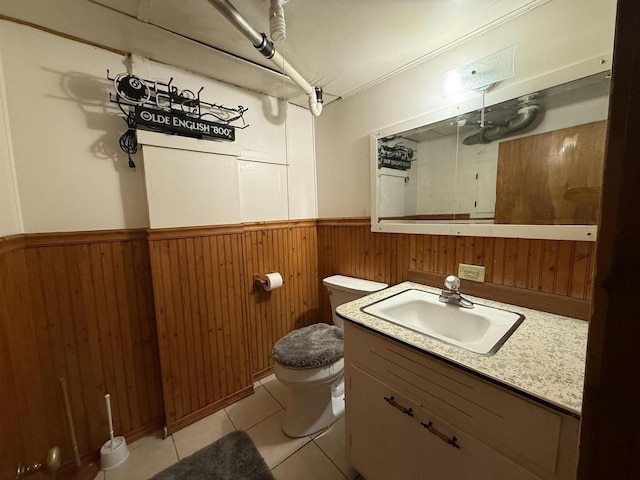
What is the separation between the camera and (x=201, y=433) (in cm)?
147

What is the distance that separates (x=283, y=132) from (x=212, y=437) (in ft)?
6.91

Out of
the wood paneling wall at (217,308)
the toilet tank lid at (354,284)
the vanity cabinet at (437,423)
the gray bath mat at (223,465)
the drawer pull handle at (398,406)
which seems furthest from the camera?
the toilet tank lid at (354,284)

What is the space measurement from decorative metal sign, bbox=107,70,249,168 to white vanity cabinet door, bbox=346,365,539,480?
1.54 metres

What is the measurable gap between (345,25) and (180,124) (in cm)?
100

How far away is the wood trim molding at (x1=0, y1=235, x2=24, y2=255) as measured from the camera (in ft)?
3.09

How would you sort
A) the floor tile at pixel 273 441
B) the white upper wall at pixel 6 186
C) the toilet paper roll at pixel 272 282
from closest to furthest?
the white upper wall at pixel 6 186 < the floor tile at pixel 273 441 < the toilet paper roll at pixel 272 282

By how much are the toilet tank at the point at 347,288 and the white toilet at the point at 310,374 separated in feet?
0.05

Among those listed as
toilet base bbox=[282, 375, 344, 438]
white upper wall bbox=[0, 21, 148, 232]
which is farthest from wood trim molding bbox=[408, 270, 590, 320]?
white upper wall bbox=[0, 21, 148, 232]

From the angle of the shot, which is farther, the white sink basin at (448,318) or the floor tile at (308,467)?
the floor tile at (308,467)

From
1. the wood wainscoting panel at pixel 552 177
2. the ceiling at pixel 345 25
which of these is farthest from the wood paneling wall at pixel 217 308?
the wood wainscoting panel at pixel 552 177

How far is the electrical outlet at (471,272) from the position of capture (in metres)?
1.28

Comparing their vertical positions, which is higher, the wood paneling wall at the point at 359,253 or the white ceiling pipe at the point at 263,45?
the white ceiling pipe at the point at 263,45

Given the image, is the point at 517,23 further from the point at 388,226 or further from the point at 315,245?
the point at 315,245

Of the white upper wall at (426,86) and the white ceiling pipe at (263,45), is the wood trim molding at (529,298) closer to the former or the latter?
the white upper wall at (426,86)
